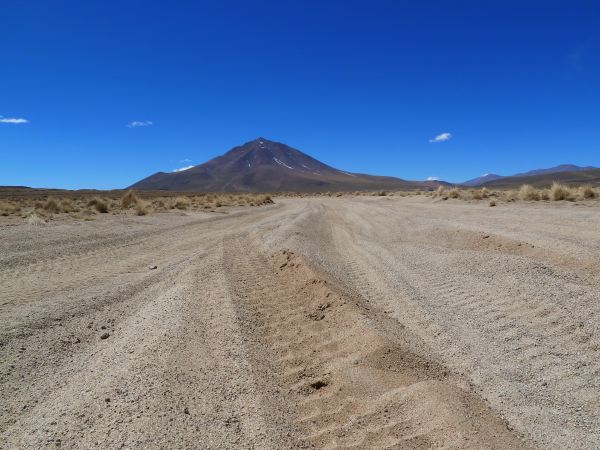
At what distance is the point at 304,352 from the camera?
4.50 metres

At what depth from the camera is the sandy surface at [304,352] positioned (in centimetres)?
314

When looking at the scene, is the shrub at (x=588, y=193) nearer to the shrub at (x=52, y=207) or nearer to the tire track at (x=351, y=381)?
the tire track at (x=351, y=381)

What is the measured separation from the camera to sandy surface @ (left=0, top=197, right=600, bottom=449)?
314 centimetres

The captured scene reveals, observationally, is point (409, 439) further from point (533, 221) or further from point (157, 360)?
point (533, 221)

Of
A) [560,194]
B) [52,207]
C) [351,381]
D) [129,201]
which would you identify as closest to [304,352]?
[351,381]

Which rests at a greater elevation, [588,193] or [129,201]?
[129,201]

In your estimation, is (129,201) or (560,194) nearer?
(560,194)

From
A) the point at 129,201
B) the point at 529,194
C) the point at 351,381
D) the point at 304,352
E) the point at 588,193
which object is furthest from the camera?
the point at 129,201

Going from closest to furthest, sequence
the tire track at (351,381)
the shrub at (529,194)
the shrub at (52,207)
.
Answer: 1. the tire track at (351,381)
2. the shrub at (52,207)
3. the shrub at (529,194)

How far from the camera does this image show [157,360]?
410cm

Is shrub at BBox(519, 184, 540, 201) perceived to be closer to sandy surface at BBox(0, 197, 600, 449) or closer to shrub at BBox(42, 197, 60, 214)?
sandy surface at BBox(0, 197, 600, 449)

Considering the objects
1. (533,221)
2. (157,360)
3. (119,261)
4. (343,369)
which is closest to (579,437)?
(343,369)

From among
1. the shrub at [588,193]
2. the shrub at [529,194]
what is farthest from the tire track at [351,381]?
the shrub at [529,194]

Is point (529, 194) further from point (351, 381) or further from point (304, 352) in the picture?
point (351, 381)
